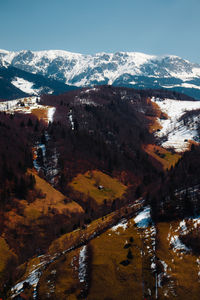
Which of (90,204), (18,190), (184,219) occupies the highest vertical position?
(184,219)

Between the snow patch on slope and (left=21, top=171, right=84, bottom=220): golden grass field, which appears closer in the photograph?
the snow patch on slope

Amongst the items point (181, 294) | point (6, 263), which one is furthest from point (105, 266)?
point (6, 263)

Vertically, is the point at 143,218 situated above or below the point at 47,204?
above

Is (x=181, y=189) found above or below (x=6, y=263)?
above

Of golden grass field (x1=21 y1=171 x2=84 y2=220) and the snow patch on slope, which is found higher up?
the snow patch on slope

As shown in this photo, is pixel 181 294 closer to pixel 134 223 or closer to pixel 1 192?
pixel 134 223

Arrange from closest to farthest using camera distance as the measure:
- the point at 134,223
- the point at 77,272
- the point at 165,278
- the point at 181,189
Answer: the point at 165,278 < the point at 77,272 < the point at 134,223 < the point at 181,189

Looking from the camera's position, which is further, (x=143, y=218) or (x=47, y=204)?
(x=47, y=204)

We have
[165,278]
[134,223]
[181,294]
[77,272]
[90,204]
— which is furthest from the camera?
[90,204]

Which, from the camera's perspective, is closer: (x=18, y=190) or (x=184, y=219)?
(x=184, y=219)

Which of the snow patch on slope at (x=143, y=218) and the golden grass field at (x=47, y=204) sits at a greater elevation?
the snow patch on slope at (x=143, y=218)

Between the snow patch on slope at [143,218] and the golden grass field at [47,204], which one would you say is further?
the golden grass field at [47,204]
